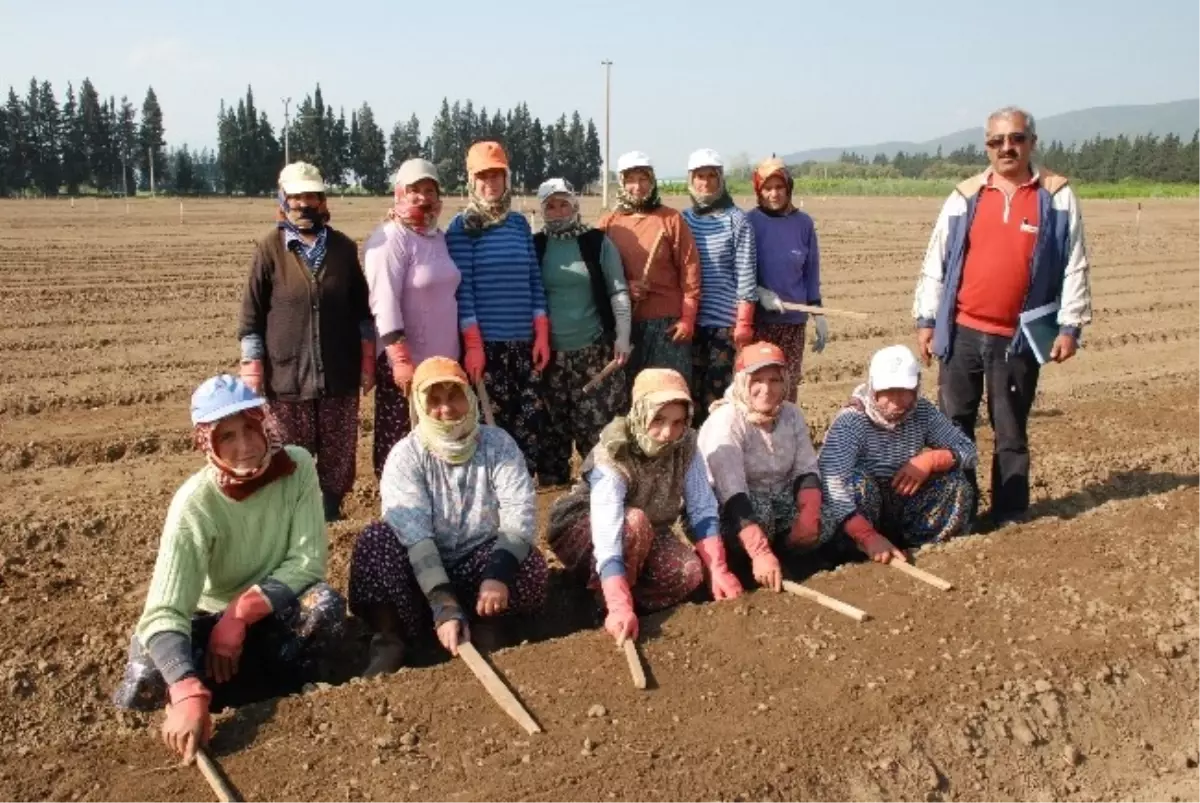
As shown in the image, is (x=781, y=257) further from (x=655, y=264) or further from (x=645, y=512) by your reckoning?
(x=645, y=512)

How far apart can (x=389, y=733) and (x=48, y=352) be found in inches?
300

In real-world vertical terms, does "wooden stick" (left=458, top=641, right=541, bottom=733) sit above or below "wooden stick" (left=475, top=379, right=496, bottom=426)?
below

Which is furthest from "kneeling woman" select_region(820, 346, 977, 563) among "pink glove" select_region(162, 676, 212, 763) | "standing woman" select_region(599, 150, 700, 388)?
"pink glove" select_region(162, 676, 212, 763)

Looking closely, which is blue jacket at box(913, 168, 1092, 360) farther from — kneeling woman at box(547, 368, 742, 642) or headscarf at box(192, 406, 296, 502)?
headscarf at box(192, 406, 296, 502)

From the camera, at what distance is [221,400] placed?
10.2 ft

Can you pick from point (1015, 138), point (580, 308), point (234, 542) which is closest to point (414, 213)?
point (580, 308)

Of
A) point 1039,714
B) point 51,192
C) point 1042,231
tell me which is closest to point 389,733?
point 1039,714

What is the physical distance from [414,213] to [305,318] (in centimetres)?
65

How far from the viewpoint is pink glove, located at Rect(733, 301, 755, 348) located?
4965mm

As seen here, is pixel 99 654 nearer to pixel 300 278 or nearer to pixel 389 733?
pixel 389 733

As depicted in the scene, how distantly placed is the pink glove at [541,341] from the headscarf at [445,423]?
1.17 metres

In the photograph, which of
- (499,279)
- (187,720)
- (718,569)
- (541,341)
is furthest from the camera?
(541,341)

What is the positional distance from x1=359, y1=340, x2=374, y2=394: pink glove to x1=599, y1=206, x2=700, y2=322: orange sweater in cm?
125

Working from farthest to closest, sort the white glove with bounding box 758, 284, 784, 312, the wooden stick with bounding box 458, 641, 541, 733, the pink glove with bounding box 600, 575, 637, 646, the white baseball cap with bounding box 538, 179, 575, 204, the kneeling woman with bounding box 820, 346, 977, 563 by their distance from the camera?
the white glove with bounding box 758, 284, 784, 312 → the white baseball cap with bounding box 538, 179, 575, 204 → the kneeling woman with bounding box 820, 346, 977, 563 → the pink glove with bounding box 600, 575, 637, 646 → the wooden stick with bounding box 458, 641, 541, 733
